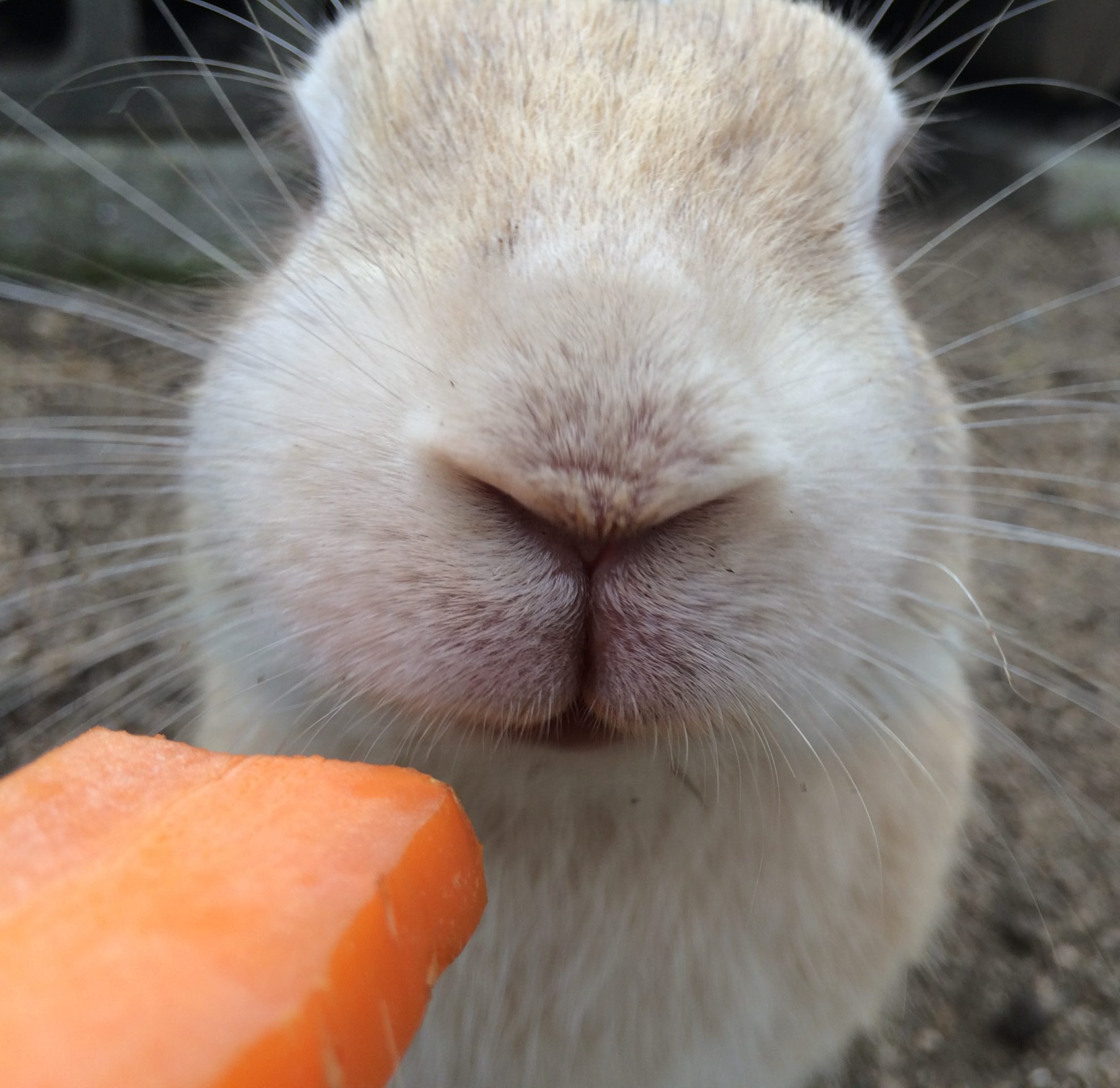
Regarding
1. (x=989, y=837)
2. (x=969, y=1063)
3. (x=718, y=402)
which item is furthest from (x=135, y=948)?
(x=989, y=837)

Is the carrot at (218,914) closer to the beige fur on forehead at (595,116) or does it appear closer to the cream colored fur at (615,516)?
the cream colored fur at (615,516)

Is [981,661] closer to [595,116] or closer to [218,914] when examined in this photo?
[595,116]

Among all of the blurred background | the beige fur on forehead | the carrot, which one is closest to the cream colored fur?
the beige fur on forehead

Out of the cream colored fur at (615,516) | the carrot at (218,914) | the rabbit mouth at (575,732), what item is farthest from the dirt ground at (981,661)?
the rabbit mouth at (575,732)

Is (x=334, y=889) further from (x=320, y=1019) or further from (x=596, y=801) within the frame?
(x=596, y=801)

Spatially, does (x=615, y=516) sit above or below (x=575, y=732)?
above

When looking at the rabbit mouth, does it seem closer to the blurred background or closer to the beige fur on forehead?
the beige fur on forehead

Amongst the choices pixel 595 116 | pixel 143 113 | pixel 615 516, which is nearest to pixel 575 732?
pixel 615 516
